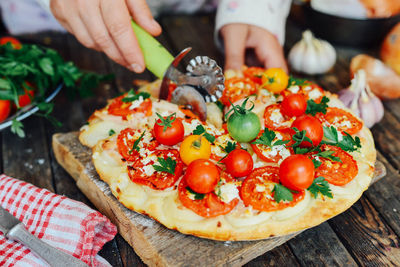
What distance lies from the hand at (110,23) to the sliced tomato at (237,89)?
0.45 m

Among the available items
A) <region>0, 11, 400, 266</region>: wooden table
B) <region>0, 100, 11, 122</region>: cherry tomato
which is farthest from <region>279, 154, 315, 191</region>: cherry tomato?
<region>0, 100, 11, 122</region>: cherry tomato

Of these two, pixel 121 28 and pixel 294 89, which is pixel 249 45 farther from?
pixel 121 28

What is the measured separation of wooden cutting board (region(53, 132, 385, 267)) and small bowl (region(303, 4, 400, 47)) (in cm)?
182

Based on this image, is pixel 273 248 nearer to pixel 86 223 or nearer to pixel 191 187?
pixel 191 187

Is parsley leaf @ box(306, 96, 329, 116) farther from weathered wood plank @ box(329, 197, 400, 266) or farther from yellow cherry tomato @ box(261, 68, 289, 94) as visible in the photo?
weathered wood plank @ box(329, 197, 400, 266)

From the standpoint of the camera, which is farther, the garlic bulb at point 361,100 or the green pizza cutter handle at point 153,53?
the garlic bulb at point 361,100

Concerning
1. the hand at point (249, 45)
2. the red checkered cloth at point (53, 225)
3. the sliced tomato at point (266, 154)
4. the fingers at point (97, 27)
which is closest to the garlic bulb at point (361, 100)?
the hand at point (249, 45)

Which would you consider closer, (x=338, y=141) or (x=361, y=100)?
(x=338, y=141)

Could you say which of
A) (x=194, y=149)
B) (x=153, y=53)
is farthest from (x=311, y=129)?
(x=153, y=53)

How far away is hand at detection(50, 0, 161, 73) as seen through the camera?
1.81m

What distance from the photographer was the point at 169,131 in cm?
164

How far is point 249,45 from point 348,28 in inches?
31.8

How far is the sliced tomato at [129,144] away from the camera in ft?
5.52

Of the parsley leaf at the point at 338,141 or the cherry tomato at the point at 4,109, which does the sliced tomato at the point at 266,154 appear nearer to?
the parsley leaf at the point at 338,141
